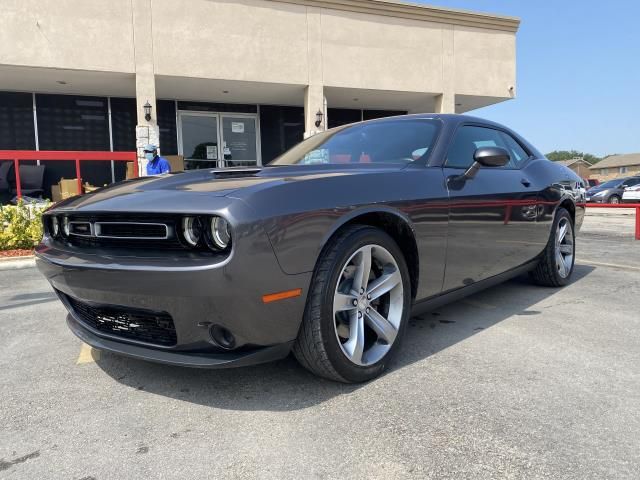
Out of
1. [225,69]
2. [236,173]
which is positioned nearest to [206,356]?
[236,173]

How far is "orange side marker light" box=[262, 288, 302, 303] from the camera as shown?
1.90 meters

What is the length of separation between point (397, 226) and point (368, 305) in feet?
1.55

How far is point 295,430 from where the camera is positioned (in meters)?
1.94

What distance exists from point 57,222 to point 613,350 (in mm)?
3246

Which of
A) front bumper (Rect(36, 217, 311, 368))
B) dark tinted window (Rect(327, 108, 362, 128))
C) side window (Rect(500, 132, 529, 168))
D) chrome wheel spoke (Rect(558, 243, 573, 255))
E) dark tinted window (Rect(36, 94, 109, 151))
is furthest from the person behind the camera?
dark tinted window (Rect(327, 108, 362, 128))

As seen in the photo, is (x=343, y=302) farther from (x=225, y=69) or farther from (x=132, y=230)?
(x=225, y=69)

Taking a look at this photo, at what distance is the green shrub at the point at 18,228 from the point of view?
7.14 metres

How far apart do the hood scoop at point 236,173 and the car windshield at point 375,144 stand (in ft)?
1.54

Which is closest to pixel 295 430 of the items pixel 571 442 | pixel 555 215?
pixel 571 442

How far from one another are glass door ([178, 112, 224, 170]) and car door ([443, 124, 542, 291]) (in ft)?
40.0

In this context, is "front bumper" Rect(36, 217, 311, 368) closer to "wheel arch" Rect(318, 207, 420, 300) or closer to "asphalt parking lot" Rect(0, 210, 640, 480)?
"asphalt parking lot" Rect(0, 210, 640, 480)

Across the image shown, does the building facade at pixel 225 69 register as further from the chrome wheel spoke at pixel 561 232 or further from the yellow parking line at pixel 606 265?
the chrome wheel spoke at pixel 561 232

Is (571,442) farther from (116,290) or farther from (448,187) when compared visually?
(116,290)

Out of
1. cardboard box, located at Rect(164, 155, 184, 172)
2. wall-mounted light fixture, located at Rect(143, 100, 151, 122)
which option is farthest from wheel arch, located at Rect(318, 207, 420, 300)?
cardboard box, located at Rect(164, 155, 184, 172)
